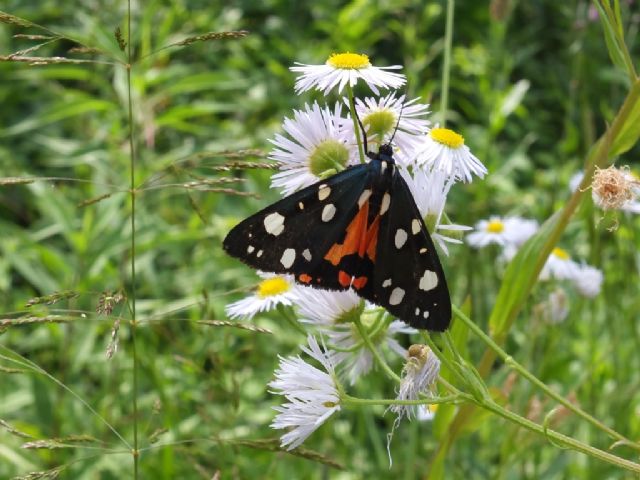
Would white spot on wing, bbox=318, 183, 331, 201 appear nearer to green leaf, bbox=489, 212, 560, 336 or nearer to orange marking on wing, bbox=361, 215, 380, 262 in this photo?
orange marking on wing, bbox=361, 215, 380, 262

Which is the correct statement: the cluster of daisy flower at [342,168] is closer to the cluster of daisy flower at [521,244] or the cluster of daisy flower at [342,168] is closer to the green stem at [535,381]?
the green stem at [535,381]

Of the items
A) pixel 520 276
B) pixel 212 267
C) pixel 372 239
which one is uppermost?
pixel 372 239

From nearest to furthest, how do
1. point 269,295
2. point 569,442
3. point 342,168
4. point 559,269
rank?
point 569,442 → point 342,168 → point 269,295 → point 559,269

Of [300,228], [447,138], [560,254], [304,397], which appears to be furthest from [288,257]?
[560,254]

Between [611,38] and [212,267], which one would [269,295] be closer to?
[611,38]

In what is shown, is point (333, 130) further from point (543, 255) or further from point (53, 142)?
point (53, 142)
